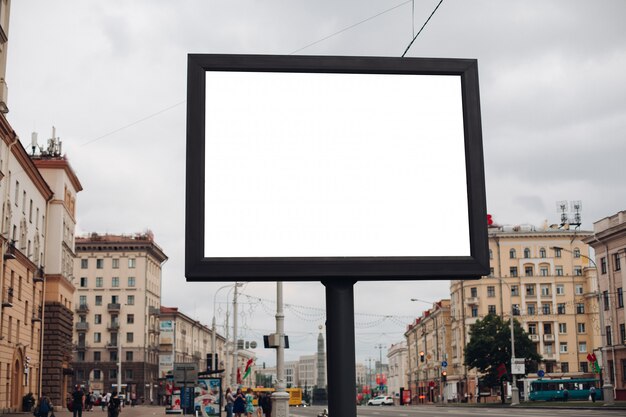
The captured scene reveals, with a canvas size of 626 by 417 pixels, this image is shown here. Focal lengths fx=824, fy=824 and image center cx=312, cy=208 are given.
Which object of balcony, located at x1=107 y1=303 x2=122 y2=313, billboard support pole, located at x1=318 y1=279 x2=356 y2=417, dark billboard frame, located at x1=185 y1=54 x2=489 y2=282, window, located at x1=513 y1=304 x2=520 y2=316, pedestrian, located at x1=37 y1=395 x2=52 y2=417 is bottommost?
pedestrian, located at x1=37 y1=395 x2=52 y2=417

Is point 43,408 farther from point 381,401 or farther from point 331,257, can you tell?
point 381,401

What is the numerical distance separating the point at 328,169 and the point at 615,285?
2734 inches

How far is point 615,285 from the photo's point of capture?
70250 mm

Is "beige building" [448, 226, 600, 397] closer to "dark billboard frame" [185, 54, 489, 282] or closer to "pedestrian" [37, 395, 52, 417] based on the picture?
"pedestrian" [37, 395, 52, 417]

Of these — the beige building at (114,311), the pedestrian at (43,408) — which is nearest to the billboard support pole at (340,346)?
the pedestrian at (43,408)

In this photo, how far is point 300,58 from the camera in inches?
241

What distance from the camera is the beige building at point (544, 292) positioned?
354ft

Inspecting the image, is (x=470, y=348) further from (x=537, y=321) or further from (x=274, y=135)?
(x=274, y=135)

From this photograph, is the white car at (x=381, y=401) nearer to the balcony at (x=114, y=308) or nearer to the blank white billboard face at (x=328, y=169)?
the balcony at (x=114, y=308)

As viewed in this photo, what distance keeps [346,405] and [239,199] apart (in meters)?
1.66

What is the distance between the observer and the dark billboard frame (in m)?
5.93

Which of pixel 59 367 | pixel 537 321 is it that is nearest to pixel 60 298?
pixel 59 367

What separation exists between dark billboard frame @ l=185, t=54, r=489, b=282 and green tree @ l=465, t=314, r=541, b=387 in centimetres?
7441

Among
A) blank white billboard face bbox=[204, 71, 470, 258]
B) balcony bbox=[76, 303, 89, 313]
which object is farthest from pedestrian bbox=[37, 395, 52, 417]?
balcony bbox=[76, 303, 89, 313]
